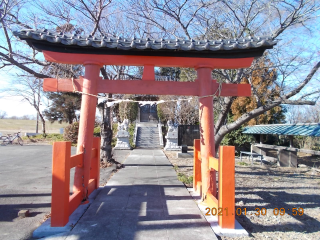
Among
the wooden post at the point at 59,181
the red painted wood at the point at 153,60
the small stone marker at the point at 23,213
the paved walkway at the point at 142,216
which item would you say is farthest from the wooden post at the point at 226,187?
the small stone marker at the point at 23,213

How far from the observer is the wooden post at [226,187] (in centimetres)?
324

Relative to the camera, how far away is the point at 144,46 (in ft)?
12.9

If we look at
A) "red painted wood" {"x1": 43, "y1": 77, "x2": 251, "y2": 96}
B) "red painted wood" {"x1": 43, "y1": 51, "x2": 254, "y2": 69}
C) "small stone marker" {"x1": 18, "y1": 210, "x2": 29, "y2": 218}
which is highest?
"red painted wood" {"x1": 43, "y1": 51, "x2": 254, "y2": 69}

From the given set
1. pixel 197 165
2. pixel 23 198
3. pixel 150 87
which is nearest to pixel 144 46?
pixel 150 87

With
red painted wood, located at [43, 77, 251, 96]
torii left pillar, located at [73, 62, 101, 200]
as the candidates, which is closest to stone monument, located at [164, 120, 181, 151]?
red painted wood, located at [43, 77, 251, 96]

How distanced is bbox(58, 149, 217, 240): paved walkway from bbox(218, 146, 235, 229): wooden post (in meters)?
0.32

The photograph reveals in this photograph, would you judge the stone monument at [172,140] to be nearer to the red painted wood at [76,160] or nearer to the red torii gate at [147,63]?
the red torii gate at [147,63]

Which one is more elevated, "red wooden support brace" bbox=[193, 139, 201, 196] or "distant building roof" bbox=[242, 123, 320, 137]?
"distant building roof" bbox=[242, 123, 320, 137]

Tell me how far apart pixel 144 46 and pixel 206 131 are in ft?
6.34

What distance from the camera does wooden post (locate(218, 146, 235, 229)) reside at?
3.24m

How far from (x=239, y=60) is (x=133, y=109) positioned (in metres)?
18.9

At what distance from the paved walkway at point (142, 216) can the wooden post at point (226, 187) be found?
1.06ft

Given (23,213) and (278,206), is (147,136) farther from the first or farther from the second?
(23,213)

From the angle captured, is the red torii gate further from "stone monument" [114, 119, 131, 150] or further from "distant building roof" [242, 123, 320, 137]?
"stone monument" [114, 119, 131, 150]
